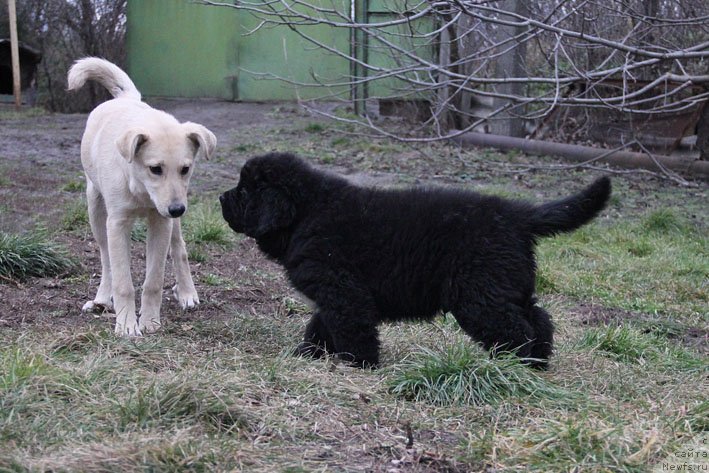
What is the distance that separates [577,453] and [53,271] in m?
4.41

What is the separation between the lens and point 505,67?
1247 cm

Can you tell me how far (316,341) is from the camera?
15.6 ft

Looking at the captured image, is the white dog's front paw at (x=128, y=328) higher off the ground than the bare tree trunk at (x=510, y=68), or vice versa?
the bare tree trunk at (x=510, y=68)

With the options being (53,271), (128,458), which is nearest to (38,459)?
(128,458)

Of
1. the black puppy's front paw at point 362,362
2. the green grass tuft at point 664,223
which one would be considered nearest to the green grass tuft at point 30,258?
the black puppy's front paw at point 362,362

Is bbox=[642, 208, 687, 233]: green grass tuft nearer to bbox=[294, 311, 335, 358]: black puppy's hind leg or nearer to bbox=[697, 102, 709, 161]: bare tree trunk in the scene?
bbox=[697, 102, 709, 161]: bare tree trunk

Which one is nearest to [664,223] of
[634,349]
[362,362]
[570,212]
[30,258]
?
[634,349]

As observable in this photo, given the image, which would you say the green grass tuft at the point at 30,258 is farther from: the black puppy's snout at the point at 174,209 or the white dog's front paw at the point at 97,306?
the black puppy's snout at the point at 174,209

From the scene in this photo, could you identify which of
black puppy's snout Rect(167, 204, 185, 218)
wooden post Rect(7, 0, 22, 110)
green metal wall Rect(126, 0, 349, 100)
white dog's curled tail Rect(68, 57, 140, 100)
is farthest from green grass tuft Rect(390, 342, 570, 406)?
wooden post Rect(7, 0, 22, 110)

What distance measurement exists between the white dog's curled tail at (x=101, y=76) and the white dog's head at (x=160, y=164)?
128 cm

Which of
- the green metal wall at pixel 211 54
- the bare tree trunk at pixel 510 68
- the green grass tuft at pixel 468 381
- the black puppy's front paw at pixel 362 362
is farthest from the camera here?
the green metal wall at pixel 211 54

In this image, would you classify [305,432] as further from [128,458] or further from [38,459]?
[38,459]

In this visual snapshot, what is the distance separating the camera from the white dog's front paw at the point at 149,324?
5220 millimetres

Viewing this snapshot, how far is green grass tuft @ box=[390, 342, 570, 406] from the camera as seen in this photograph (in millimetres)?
3777
